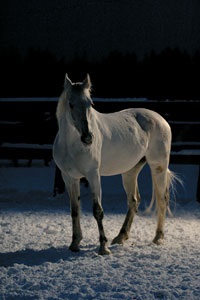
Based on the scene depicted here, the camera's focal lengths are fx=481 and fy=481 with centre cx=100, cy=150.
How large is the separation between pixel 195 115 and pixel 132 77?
10669 millimetres

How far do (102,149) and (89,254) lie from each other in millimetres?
1080

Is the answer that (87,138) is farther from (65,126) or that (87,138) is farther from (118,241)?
(118,241)

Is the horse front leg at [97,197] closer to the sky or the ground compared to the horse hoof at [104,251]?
closer to the sky

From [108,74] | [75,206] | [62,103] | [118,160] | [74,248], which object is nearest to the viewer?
[62,103]

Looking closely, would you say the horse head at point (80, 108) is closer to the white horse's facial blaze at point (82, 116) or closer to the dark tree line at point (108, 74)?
the white horse's facial blaze at point (82, 116)

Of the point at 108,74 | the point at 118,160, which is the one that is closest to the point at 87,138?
the point at 118,160

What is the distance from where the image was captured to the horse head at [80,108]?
4.37m

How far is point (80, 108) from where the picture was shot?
4422mm

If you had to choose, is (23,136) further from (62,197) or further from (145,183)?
(145,183)

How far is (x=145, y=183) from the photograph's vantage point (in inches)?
398

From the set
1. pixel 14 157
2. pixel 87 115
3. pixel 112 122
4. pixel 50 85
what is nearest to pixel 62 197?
pixel 14 157

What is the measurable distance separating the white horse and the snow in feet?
1.18

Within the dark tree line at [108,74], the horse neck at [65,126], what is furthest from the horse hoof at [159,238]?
the dark tree line at [108,74]

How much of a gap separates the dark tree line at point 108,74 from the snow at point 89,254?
1111 centimetres
